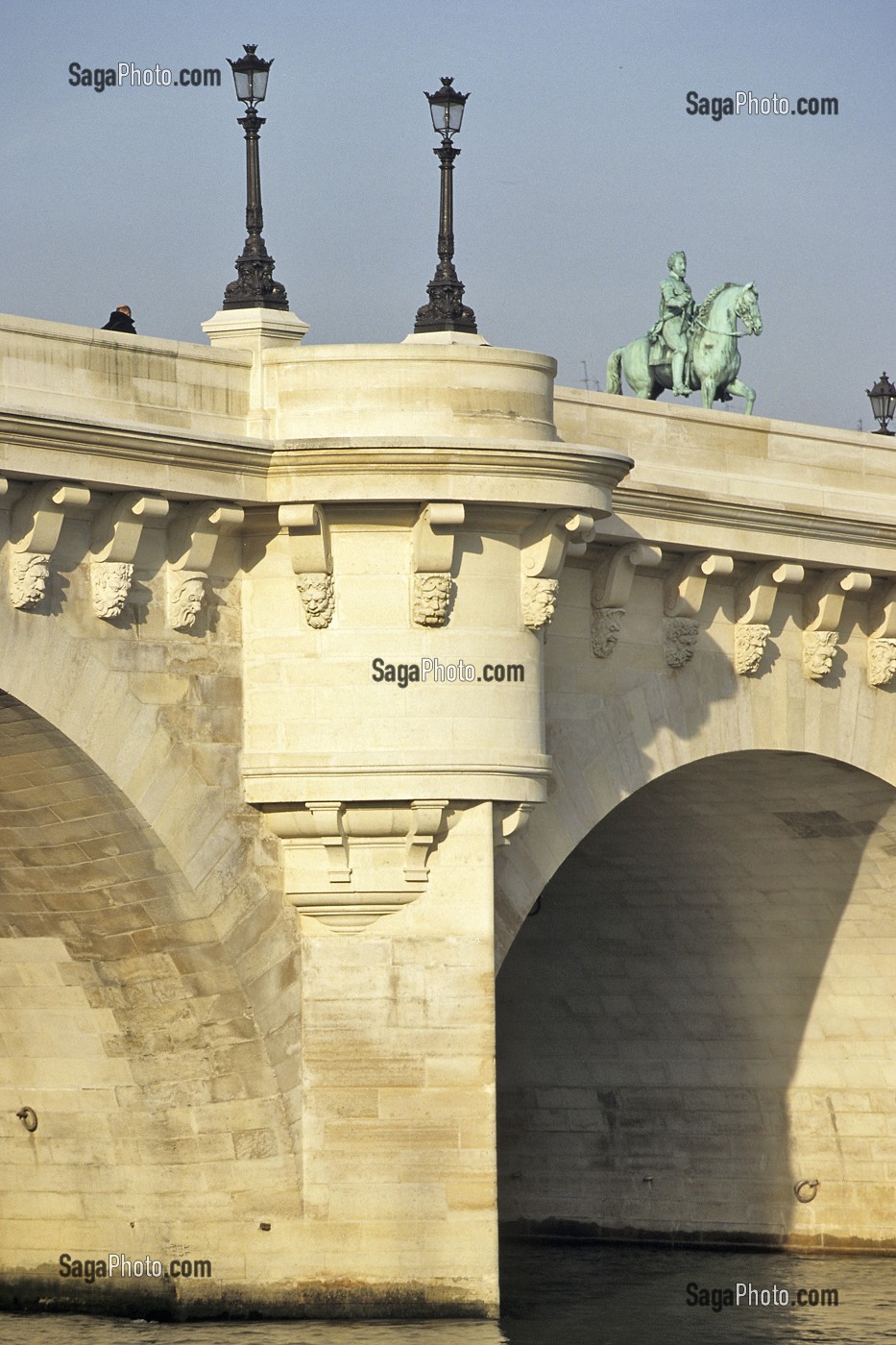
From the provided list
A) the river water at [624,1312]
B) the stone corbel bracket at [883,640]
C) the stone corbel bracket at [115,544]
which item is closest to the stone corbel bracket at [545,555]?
the stone corbel bracket at [115,544]

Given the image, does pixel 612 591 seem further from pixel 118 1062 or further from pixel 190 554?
pixel 118 1062

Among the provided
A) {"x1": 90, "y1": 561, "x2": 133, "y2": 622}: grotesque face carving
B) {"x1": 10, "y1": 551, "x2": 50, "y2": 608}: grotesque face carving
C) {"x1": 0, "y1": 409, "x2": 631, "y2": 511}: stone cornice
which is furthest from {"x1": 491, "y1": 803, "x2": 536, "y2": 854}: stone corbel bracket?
{"x1": 10, "y1": 551, "x2": 50, "y2": 608}: grotesque face carving

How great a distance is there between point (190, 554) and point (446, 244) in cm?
418

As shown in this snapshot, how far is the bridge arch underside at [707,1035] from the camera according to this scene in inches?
1335

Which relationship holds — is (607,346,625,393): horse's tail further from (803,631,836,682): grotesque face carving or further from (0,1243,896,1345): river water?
(0,1243,896,1345): river water

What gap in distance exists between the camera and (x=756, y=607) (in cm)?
2919

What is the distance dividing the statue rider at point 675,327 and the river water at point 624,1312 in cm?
965

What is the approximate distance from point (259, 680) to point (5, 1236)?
642 centimetres

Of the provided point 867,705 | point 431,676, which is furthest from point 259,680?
point 867,705

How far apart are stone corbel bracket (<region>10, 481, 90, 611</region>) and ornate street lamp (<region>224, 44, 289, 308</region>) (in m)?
3.39

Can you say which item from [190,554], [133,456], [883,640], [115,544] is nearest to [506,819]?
[190,554]

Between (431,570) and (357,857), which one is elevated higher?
(431,570)

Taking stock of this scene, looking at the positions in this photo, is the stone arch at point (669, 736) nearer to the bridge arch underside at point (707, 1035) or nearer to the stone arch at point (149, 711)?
the bridge arch underside at point (707, 1035)

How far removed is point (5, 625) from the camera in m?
22.6
